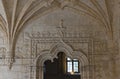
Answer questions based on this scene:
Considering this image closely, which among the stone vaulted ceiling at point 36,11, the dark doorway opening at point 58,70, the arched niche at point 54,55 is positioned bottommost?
the dark doorway opening at point 58,70

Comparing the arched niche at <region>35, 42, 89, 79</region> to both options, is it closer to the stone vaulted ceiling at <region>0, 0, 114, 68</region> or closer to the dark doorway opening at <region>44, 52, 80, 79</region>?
the stone vaulted ceiling at <region>0, 0, 114, 68</region>

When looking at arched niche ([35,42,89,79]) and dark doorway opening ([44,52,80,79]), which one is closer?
arched niche ([35,42,89,79])

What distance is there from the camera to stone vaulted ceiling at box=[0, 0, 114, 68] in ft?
36.7

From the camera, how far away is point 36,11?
11711 mm

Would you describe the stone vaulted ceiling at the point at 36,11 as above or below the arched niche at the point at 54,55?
above

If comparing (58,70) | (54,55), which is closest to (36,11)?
(54,55)

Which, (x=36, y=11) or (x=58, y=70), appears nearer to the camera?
(x=36, y=11)

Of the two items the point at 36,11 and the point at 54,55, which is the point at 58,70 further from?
the point at 36,11

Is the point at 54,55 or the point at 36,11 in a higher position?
the point at 36,11

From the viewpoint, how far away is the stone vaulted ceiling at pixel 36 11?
11.2 m

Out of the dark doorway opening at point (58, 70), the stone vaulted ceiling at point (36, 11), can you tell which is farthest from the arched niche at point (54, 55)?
the dark doorway opening at point (58, 70)

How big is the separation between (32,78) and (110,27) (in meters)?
3.91

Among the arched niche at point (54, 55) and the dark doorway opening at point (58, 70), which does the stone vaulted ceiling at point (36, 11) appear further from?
the dark doorway opening at point (58, 70)

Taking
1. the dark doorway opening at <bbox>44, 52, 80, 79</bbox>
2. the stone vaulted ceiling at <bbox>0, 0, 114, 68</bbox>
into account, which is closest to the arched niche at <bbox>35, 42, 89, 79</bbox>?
the stone vaulted ceiling at <bbox>0, 0, 114, 68</bbox>
